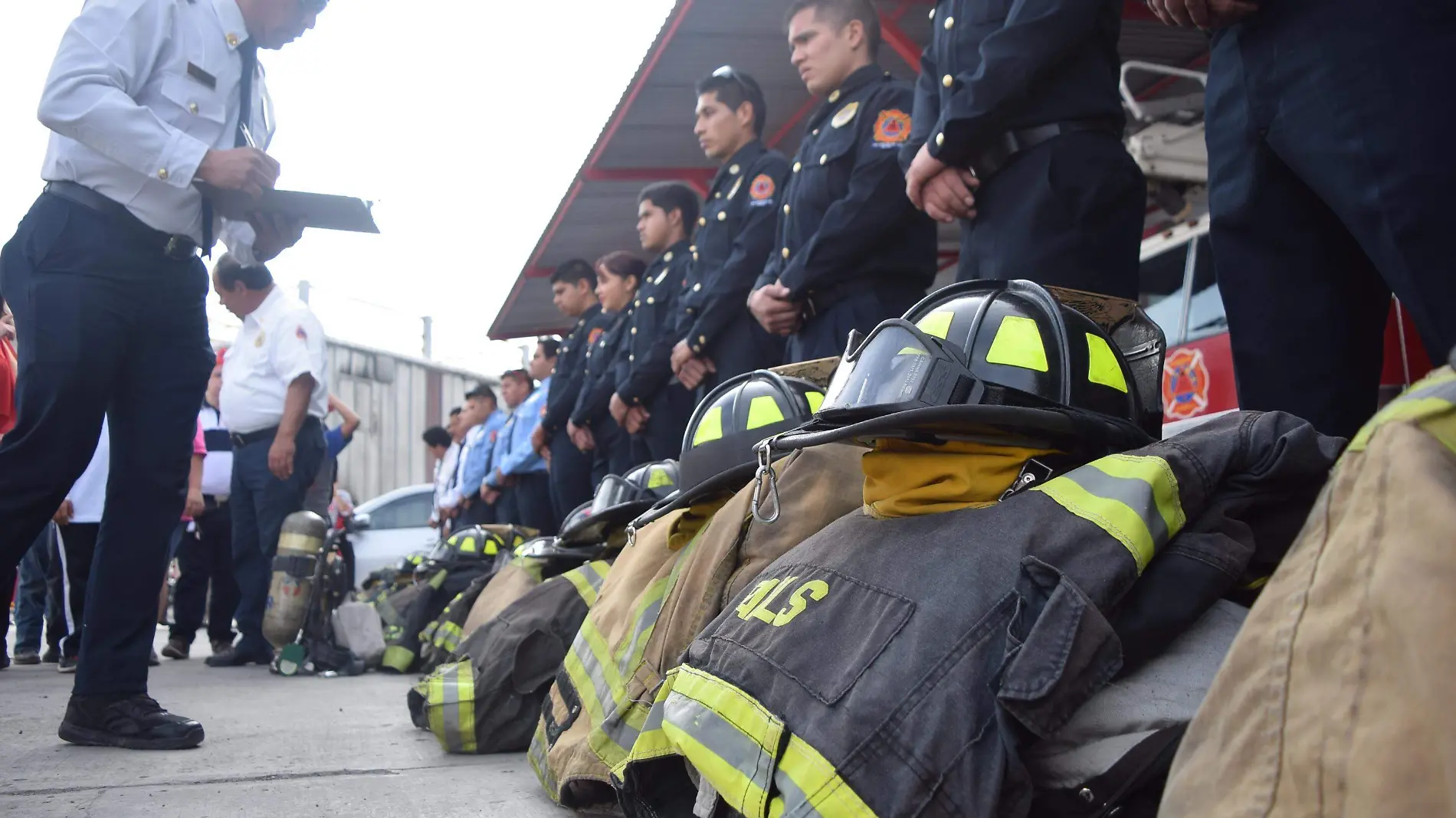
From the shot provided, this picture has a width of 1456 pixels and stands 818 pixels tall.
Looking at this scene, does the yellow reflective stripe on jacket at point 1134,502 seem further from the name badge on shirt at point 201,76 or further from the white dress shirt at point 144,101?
the name badge on shirt at point 201,76

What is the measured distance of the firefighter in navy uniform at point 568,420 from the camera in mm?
6797

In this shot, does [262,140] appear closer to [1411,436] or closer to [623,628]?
[623,628]

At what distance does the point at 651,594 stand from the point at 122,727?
1.56 m

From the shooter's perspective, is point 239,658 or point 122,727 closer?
point 122,727

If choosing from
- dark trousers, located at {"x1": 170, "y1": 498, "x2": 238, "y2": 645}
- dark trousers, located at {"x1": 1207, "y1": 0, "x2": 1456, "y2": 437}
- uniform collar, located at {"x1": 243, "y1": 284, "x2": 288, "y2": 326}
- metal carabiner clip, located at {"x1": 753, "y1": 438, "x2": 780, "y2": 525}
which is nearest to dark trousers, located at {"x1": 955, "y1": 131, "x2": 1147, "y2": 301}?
dark trousers, located at {"x1": 1207, "y1": 0, "x2": 1456, "y2": 437}

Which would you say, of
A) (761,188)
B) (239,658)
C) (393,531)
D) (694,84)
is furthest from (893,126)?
(393,531)

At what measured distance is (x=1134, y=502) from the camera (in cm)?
137

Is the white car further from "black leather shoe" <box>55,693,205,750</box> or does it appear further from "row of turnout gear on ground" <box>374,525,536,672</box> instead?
"black leather shoe" <box>55,693,205,750</box>

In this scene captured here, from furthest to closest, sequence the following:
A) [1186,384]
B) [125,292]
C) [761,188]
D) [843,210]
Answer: [1186,384] < [761,188] < [843,210] < [125,292]

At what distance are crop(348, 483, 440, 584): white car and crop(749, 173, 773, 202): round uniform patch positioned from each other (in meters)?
9.17

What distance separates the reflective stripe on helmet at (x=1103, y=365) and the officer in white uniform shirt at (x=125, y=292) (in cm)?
224

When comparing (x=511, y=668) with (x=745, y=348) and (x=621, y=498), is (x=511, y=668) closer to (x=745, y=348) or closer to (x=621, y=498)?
(x=621, y=498)

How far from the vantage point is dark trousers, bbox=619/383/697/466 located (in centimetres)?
520

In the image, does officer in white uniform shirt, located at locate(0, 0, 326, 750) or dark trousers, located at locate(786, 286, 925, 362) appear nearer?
officer in white uniform shirt, located at locate(0, 0, 326, 750)
